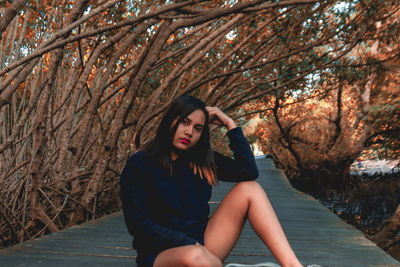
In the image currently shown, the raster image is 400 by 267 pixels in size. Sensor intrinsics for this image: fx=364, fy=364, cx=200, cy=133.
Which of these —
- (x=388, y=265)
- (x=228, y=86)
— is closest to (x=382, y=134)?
(x=228, y=86)

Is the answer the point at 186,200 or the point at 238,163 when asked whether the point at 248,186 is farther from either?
the point at 186,200

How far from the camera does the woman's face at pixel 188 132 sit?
6.22 ft

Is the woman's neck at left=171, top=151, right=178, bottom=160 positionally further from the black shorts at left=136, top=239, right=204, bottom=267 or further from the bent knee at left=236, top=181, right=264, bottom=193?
the black shorts at left=136, top=239, right=204, bottom=267

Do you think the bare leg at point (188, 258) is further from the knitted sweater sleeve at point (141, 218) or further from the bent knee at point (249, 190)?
the bent knee at point (249, 190)

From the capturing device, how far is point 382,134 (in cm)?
782

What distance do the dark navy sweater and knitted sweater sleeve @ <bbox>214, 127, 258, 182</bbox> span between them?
1 cm

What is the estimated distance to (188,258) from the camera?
5.27ft

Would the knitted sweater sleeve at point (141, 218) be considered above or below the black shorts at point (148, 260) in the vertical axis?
above

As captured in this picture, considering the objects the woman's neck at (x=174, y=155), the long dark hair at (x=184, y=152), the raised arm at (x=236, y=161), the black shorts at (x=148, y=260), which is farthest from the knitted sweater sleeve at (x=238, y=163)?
the black shorts at (x=148, y=260)

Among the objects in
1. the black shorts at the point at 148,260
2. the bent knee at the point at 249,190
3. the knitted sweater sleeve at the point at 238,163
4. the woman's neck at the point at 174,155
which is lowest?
the black shorts at the point at 148,260

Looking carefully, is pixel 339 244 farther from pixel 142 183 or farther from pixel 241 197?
pixel 142 183

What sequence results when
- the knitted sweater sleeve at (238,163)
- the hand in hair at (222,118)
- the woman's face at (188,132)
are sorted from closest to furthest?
the woman's face at (188,132)
the knitted sweater sleeve at (238,163)
the hand in hair at (222,118)

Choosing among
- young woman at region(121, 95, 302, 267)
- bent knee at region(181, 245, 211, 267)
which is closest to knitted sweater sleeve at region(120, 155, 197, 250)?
young woman at region(121, 95, 302, 267)

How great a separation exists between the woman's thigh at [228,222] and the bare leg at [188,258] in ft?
1.05
